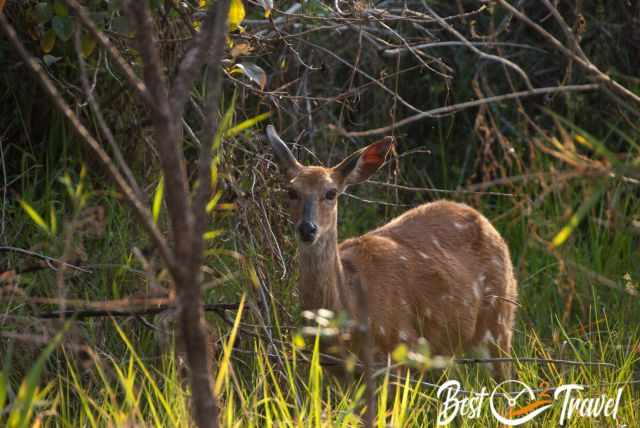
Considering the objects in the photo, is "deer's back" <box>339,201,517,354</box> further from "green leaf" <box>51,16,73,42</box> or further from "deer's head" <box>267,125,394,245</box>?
"green leaf" <box>51,16,73,42</box>

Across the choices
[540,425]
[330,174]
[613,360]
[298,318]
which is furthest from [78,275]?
[613,360]

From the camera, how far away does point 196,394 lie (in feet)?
7.22

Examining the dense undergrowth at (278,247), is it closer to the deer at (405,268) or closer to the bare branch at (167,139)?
the deer at (405,268)

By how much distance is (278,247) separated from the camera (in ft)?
17.1

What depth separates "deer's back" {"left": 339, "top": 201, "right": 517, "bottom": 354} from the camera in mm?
5730

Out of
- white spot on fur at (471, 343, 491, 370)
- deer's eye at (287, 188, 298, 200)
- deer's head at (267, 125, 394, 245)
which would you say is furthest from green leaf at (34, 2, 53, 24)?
white spot on fur at (471, 343, 491, 370)

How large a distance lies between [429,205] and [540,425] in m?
2.47

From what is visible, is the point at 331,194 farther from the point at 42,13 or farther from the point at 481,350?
the point at 42,13

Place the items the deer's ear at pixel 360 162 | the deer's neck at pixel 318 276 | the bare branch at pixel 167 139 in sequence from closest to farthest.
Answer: the bare branch at pixel 167 139 → the deer's neck at pixel 318 276 → the deer's ear at pixel 360 162

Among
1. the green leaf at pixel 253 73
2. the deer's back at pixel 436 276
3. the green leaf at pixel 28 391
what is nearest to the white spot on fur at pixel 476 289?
the deer's back at pixel 436 276

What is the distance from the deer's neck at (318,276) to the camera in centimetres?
531

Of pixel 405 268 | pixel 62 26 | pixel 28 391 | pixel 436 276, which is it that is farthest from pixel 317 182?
pixel 28 391

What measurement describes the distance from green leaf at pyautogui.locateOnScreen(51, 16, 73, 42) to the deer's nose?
5.13 feet

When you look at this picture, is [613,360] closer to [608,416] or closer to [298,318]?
[608,416]
